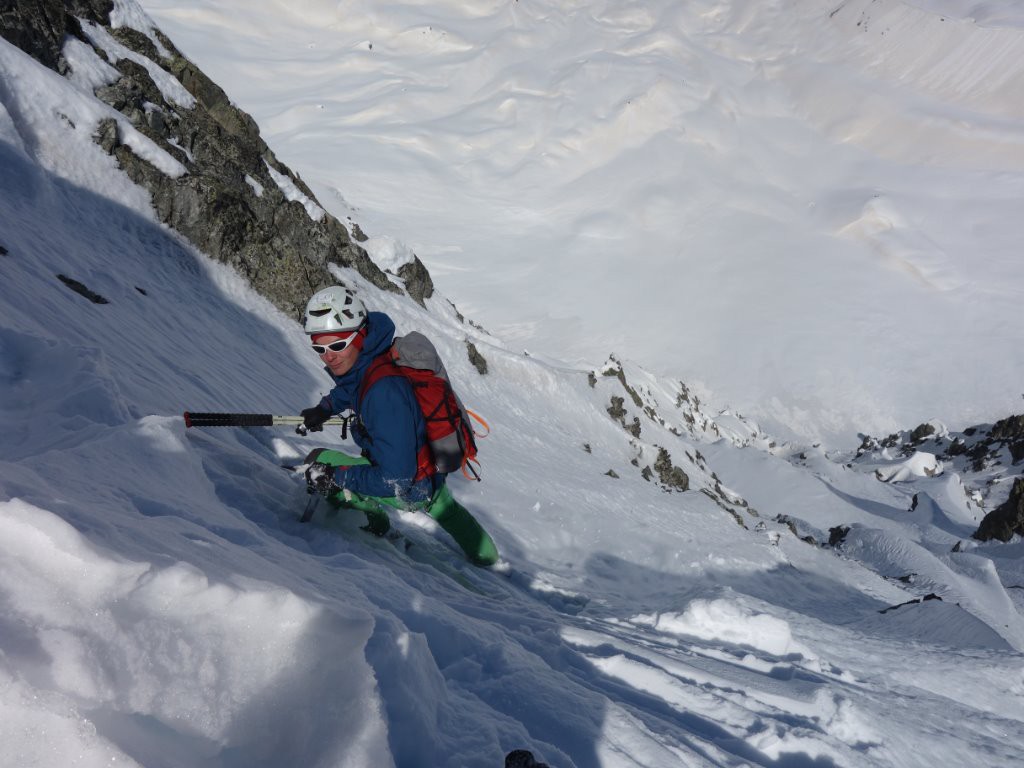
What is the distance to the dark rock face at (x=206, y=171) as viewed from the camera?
11859 mm

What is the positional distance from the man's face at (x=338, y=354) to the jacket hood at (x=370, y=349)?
4 cm

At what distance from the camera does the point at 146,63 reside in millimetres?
15609

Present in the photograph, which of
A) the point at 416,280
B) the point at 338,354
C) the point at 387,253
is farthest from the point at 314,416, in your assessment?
the point at 416,280

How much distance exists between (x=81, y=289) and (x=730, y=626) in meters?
8.40

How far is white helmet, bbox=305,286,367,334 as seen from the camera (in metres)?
4.65

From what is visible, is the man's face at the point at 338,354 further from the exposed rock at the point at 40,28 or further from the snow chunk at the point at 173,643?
the exposed rock at the point at 40,28

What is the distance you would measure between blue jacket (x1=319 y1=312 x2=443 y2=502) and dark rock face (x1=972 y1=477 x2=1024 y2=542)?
28912 mm

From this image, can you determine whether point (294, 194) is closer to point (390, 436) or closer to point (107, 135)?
point (107, 135)

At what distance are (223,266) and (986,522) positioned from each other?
3050cm

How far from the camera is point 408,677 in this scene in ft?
9.02

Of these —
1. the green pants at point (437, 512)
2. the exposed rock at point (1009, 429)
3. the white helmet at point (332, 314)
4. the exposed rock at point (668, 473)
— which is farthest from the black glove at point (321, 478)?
the exposed rock at point (1009, 429)

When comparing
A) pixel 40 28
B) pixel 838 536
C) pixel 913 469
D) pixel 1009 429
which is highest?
pixel 1009 429

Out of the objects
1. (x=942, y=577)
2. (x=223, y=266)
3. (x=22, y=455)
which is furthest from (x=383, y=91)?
(x=22, y=455)

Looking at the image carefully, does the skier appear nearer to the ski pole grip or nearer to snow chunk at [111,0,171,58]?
the ski pole grip
